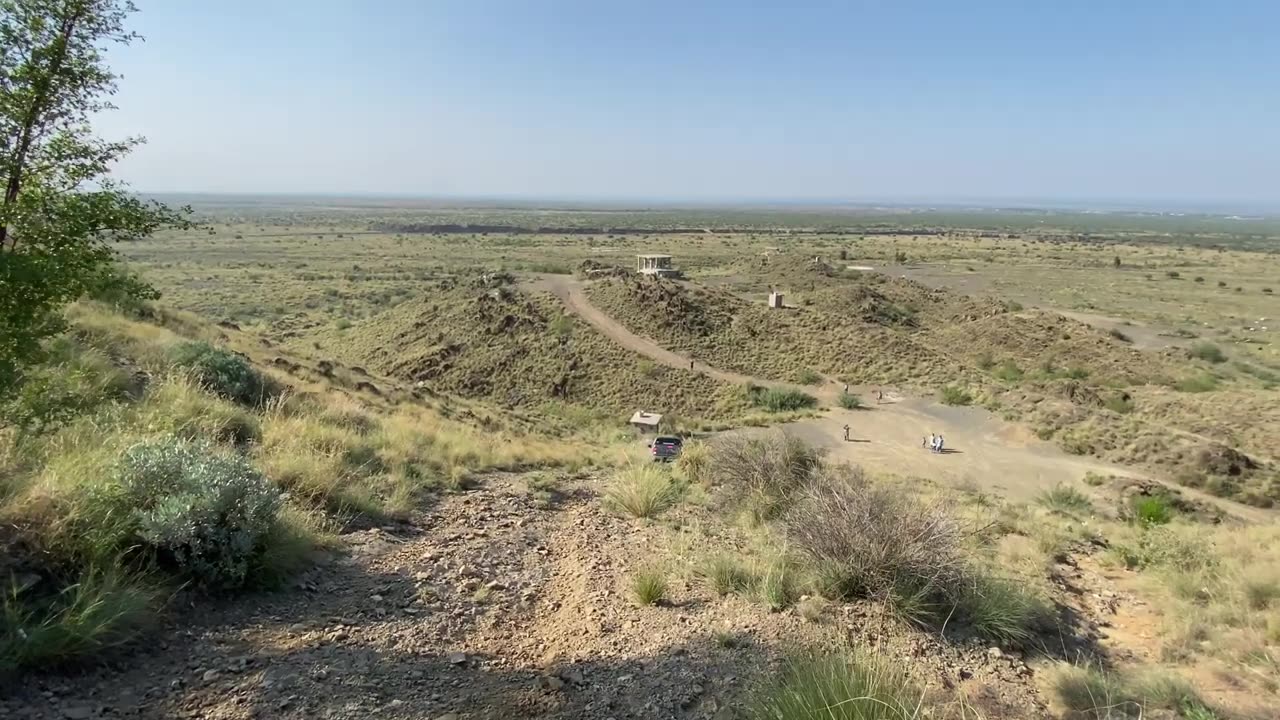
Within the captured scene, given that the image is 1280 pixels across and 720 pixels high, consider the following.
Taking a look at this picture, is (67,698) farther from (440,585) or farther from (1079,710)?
(1079,710)

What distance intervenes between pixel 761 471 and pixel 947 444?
63.4 ft

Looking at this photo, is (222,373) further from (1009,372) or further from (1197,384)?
(1197,384)

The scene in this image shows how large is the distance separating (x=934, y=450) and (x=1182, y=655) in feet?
66.3

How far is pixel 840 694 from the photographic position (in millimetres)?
3469

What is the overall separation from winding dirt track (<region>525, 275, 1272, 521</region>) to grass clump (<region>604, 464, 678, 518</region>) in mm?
12832

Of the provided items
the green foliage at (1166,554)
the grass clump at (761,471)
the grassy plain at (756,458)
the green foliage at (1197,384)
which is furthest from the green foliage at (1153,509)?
the green foliage at (1197,384)

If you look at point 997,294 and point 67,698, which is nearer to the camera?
point 67,698

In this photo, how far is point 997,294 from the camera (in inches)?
2569

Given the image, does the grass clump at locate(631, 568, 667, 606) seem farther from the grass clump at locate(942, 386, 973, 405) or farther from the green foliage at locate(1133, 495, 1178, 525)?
the grass clump at locate(942, 386, 973, 405)

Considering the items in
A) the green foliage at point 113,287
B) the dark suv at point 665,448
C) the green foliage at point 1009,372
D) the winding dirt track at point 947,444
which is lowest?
the winding dirt track at point 947,444

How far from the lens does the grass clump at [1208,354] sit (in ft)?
127

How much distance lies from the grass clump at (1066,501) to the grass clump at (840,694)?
574 inches

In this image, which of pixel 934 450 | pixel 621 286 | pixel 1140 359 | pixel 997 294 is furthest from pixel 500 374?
pixel 997 294

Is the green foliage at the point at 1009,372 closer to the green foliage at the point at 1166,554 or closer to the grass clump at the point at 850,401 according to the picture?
the grass clump at the point at 850,401
